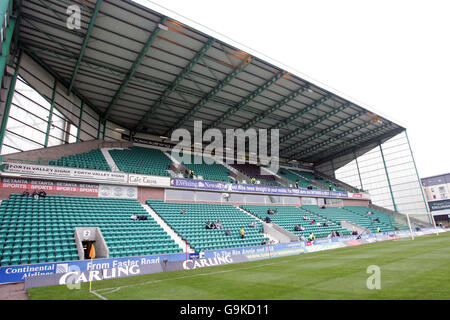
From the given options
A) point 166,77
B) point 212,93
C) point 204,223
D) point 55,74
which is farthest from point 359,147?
point 55,74

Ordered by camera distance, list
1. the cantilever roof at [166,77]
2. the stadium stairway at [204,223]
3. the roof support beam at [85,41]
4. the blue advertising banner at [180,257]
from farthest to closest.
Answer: the stadium stairway at [204,223], the cantilever roof at [166,77], the roof support beam at [85,41], the blue advertising banner at [180,257]

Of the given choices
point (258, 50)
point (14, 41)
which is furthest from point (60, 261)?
point (258, 50)

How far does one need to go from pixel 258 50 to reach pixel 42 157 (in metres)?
18.4

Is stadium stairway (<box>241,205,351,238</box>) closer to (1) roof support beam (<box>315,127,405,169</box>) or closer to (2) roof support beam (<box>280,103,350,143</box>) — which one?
(2) roof support beam (<box>280,103,350,143</box>)

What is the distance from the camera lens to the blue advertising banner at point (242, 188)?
23.4 meters

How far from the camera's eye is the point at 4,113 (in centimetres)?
1566

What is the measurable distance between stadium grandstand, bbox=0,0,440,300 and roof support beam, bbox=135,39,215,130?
17 centimetres

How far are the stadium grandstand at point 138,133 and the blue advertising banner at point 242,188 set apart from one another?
0.13 metres

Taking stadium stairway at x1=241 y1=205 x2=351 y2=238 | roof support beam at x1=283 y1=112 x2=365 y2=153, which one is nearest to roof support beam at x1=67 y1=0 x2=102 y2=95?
stadium stairway at x1=241 y1=205 x2=351 y2=238

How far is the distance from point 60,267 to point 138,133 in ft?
75.8

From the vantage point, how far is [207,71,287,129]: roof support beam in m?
23.4

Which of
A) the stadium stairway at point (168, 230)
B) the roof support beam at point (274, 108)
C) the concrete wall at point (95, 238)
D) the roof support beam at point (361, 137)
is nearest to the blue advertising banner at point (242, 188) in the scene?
the stadium stairway at point (168, 230)

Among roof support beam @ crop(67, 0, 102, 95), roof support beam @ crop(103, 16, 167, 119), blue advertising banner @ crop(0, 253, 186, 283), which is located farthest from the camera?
roof support beam @ crop(103, 16, 167, 119)

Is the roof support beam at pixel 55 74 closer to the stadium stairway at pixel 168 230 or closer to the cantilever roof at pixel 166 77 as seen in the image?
the cantilever roof at pixel 166 77
